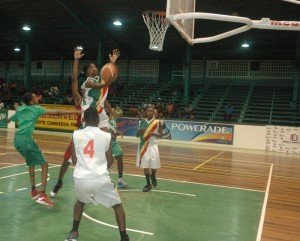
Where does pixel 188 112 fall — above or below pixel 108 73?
below

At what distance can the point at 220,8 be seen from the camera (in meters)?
18.9

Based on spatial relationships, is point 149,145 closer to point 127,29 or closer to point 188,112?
point 188,112

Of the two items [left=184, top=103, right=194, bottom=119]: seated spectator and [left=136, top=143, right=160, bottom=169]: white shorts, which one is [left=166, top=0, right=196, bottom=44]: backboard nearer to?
[left=136, top=143, right=160, bottom=169]: white shorts

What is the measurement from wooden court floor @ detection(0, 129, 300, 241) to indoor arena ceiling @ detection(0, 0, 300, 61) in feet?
37.6

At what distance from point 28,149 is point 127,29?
19.3m

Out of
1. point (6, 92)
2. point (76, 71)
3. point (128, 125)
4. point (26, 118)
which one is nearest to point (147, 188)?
point (26, 118)

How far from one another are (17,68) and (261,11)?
79.7ft

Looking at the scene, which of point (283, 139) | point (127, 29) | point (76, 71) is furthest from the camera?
point (127, 29)

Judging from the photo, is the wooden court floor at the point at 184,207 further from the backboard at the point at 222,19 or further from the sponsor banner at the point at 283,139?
the sponsor banner at the point at 283,139

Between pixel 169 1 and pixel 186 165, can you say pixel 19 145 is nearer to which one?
pixel 169 1

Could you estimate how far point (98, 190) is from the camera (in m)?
3.79

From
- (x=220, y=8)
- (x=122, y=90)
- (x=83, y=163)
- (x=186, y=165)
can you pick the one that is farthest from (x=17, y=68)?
(x=83, y=163)

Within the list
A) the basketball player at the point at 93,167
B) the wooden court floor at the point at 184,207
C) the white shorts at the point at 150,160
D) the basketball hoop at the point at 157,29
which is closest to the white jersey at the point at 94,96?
the basketball player at the point at 93,167

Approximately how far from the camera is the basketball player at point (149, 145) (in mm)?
6947
